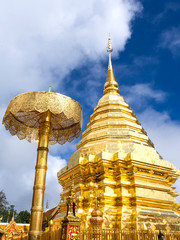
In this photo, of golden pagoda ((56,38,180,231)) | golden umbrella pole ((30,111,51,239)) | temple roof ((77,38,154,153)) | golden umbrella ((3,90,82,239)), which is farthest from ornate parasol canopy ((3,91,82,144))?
temple roof ((77,38,154,153))

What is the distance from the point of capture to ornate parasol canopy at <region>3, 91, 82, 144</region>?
7309 mm

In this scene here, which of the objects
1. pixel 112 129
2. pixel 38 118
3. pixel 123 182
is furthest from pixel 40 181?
pixel 112 129

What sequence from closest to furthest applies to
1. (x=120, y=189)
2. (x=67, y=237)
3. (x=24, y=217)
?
(x=67, y=237), (x=120, y=189), (x=24, y=217)

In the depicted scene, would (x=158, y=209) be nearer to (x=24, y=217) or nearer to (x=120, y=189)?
(x=120, y=189)

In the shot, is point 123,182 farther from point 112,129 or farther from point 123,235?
point 112,129

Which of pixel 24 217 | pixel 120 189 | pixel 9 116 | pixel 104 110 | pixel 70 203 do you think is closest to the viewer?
pixel 70 203

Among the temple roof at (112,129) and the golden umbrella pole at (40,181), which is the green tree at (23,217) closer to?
the temple roof at (112,129)

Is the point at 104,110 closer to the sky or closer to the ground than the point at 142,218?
closer to the sky

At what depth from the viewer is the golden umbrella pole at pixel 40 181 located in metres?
6.48

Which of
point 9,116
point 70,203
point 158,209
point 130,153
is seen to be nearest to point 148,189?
point 158,209

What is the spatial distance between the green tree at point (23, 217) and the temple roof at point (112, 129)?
28.7 meters

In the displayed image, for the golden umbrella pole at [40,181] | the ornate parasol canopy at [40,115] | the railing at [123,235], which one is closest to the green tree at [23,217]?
the ornate parasol canopy at [40,115]

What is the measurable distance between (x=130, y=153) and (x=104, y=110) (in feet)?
14.2

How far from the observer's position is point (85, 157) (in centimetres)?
993
